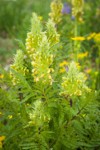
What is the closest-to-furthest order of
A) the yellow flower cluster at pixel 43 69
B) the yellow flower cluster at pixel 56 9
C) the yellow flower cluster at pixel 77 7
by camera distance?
the yellow flower cluster at pixel 43 69 < the yellow flower cluster at pixel 56 9 < the yellow flower cluster at pixel 77 7

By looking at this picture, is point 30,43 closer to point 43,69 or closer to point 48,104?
point 43,69

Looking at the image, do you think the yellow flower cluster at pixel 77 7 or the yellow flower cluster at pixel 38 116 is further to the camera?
the yellow flower cluster at pixel 77 7

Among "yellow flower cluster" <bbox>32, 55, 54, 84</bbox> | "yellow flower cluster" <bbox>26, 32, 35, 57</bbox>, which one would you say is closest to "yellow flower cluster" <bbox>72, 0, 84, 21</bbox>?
"yellow flower cluster" <bbox>26, 32, 35, 57</bbox>

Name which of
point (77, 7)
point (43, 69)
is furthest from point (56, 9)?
point (43, 69)

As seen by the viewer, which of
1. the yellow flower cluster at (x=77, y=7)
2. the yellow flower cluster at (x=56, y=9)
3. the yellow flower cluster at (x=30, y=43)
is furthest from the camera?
the yellow flower cluster at (x=77, y=7)

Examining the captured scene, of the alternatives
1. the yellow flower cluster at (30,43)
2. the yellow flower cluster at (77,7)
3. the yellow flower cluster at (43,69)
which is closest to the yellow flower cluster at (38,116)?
the yellow flower cluster at (43,69)

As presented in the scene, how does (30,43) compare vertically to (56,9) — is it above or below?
below

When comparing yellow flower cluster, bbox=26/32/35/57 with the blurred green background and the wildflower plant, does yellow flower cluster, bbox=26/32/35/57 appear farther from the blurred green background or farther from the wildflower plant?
the blurred green background

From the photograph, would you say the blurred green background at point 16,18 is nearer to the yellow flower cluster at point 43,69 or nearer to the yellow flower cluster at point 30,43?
the yellow flower cluster at point 30,43

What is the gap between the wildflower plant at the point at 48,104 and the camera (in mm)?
2037

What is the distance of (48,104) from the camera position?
2.10 meters

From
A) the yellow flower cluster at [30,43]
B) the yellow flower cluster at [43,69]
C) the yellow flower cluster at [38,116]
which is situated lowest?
the yellow flower cluster at [38,116]

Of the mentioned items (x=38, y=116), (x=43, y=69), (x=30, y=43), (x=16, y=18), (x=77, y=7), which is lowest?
(x=38, y=116)

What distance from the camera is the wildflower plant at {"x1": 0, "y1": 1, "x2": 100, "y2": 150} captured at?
2037 mm
